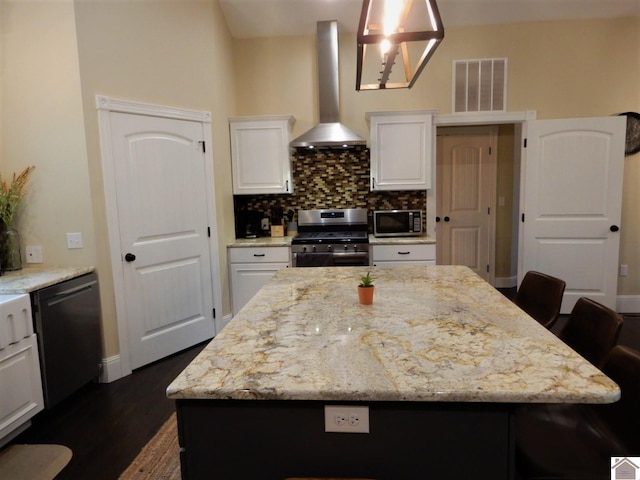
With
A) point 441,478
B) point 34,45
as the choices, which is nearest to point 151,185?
point 34,45

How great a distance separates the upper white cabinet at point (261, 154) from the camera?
3.88 metres

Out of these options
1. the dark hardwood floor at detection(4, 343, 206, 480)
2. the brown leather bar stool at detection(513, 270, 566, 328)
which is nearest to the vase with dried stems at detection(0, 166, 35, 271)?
the dark hardwood floor at detection(4, 343, 206, 480)

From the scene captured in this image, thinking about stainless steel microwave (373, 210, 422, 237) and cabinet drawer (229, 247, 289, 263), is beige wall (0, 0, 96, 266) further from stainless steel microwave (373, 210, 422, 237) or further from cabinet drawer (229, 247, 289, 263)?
stainless steel microwave (373, 210, 422, 237)

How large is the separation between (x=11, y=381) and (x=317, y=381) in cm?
198

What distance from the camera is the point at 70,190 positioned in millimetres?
2684

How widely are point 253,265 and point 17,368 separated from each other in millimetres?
1995

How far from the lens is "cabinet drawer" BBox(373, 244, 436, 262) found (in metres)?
3.68

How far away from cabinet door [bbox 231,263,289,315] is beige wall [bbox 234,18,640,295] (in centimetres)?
154

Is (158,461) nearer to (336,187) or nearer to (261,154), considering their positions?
(261,154)

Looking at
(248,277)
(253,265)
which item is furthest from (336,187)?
(248,277)

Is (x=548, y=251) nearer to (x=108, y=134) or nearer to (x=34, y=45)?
(x=108, y=134)

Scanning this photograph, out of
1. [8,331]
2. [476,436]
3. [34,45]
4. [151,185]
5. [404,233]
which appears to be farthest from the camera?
[404,233]

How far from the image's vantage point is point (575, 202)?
3.84 meters

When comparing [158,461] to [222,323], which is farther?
[222,323]
